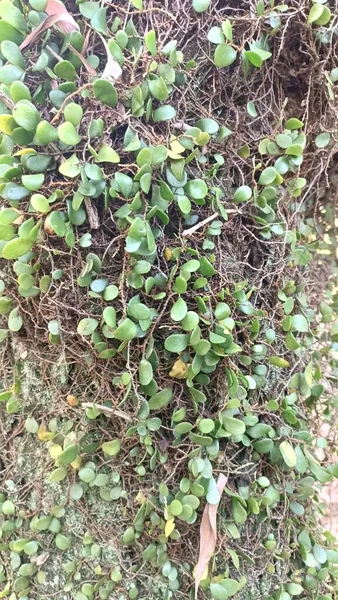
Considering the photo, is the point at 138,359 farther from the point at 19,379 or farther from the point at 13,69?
the point at 13,69

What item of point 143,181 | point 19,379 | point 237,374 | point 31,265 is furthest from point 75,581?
point 143,181

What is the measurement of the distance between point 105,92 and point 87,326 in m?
0.49

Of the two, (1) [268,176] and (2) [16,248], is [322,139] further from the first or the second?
(2) [16,248]

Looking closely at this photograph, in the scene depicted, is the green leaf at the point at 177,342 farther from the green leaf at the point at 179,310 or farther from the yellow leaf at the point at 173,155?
the yellow leaf at the point at 173,155

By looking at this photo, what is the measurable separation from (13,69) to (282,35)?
0.62 metres

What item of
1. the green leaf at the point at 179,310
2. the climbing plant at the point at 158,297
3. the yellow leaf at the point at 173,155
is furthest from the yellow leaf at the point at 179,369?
the yellow leaf at the point at 173,155

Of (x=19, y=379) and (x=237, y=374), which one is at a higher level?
(x=237, y=374)

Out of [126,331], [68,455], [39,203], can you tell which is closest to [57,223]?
[39,203]

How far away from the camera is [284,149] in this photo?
109cm

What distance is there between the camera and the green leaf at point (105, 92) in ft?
2.81

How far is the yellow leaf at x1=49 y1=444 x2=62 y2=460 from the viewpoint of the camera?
3.37ft

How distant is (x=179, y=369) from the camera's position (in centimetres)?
95

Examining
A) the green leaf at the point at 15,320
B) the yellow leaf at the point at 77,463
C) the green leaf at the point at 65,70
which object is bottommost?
the yellow leaf at the point at 77,463

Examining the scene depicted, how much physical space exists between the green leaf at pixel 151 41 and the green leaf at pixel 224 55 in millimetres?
149
